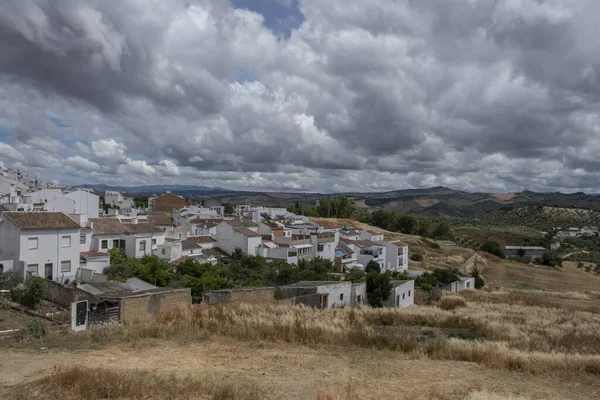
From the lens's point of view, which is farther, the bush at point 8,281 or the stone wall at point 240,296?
the bush at point 8,281

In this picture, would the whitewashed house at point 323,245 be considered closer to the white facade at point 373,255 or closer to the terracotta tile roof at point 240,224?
the white facade at point 373,255

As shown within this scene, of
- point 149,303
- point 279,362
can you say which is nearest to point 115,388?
point 279,362

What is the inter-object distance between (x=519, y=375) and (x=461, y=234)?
113630 millimetres

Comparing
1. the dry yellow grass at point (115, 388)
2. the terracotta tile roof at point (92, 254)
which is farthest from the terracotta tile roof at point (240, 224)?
the dry yellow grass at point (115, 388)

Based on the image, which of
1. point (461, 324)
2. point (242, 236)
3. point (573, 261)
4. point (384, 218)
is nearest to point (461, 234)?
point (384, 218)

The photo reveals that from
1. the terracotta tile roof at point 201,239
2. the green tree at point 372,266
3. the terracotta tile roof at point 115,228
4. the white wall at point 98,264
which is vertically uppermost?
the terracotta tile roof at point 115,228

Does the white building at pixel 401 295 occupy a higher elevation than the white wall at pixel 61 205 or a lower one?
lower

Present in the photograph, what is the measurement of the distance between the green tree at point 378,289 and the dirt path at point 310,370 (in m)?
19.8

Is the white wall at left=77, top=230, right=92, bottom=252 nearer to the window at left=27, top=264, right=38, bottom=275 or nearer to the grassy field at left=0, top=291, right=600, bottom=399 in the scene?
the window at left=27, top=264, right=38, bottom=275

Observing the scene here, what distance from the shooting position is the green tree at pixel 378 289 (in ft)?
115

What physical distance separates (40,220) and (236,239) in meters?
22.7

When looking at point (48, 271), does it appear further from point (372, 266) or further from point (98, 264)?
point (372, 266)

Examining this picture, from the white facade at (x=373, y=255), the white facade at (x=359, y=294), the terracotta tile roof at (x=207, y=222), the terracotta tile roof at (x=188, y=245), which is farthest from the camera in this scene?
the terracotta tile roof at (x=207, y=222)

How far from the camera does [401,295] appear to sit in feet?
123
